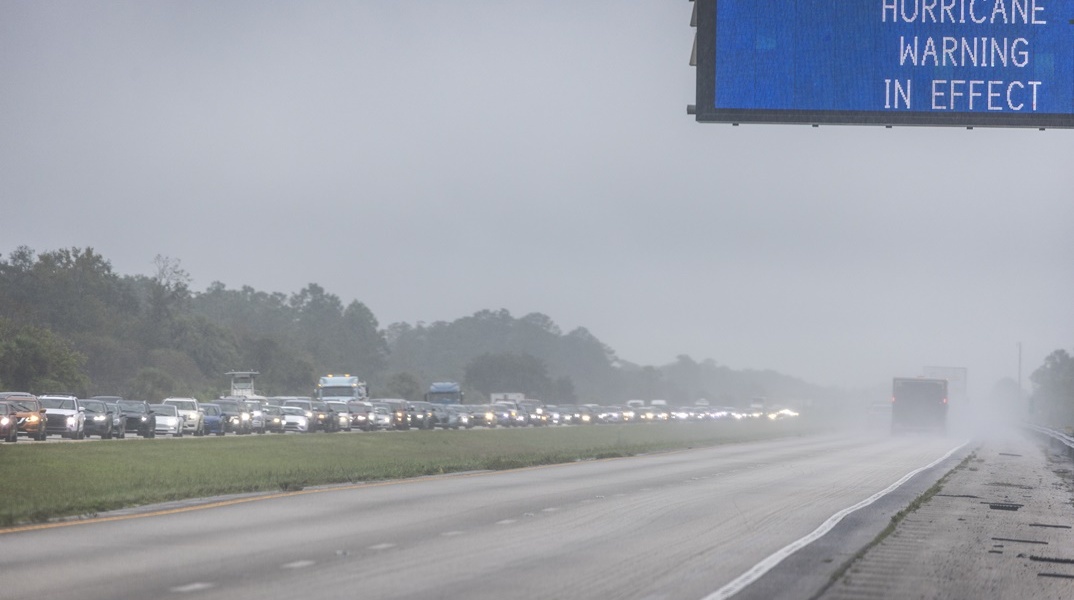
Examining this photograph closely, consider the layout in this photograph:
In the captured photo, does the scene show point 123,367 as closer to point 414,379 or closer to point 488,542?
point 414,379

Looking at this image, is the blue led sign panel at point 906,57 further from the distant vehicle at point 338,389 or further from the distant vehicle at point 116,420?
the distant vehicle at point 338,389

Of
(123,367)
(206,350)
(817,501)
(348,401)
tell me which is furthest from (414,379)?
(817,501)

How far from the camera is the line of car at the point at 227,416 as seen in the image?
44.8m

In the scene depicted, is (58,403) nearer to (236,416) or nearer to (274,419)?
(236,416)

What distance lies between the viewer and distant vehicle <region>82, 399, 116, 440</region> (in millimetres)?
48781

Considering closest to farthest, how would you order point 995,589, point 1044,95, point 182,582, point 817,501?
point 182,582, point 995,589, point 1044,95, point 817,501

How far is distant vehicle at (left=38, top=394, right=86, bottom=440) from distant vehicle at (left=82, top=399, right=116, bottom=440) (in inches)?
32.6

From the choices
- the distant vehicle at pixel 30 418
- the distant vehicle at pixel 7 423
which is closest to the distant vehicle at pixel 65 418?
the distant vehicle at pixel 30 418

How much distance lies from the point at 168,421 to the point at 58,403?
703cm

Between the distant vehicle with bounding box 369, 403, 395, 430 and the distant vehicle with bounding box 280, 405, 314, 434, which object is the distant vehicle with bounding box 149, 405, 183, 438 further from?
the distant vehicle with bounding box 369, 403, 395, 430

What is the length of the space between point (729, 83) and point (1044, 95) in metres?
4.05

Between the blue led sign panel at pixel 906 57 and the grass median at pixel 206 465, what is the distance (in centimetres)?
1096

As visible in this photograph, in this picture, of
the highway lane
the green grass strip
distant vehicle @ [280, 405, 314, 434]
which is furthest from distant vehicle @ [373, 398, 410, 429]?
the highway lane

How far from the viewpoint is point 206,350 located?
406ft
